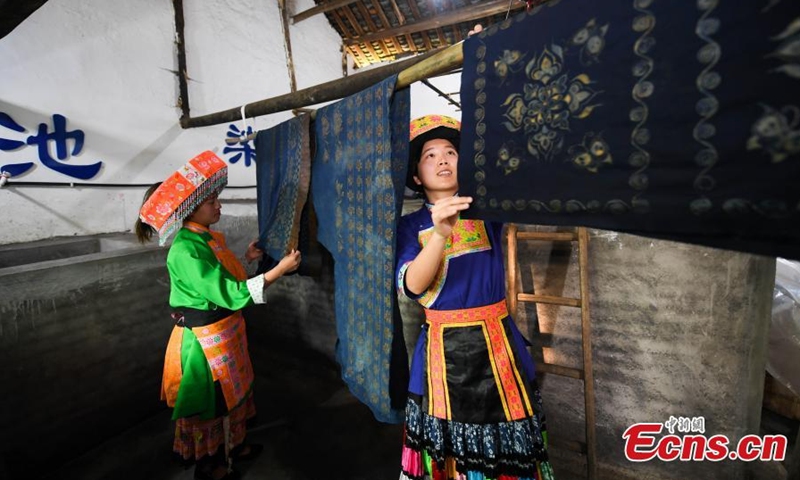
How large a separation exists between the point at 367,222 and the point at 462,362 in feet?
3.05

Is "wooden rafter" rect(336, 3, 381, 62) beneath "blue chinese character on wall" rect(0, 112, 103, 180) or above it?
above

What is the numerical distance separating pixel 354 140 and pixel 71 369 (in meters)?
3.07

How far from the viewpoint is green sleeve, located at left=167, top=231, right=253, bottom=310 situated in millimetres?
2104

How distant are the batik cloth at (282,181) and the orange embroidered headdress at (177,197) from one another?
0.48 metres

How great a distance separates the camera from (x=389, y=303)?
1782 mm

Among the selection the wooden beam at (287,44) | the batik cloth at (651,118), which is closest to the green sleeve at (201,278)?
the batik cloth at (651,118)

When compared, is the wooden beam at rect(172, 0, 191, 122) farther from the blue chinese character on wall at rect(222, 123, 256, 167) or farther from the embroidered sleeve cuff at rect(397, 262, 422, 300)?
the embroidered sleeve cuff at rect(397, 262, 422, 300)

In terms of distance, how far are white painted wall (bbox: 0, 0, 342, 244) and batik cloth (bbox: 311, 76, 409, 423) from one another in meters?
3.85

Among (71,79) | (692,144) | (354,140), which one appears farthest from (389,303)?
(71,79)

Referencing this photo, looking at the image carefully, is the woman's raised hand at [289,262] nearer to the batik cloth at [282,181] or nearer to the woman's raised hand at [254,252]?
the batik cloth at [282,181]

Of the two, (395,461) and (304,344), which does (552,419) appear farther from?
(304,344)

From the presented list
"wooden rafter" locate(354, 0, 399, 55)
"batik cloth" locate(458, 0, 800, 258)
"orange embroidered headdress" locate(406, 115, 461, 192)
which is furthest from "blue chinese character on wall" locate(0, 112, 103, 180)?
"wooden rafter" locate(354, 0, 399, 55)

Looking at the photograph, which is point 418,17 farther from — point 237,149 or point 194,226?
point 194,226

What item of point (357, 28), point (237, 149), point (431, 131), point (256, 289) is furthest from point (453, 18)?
point (256, 289)
